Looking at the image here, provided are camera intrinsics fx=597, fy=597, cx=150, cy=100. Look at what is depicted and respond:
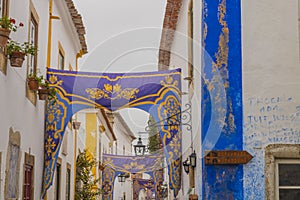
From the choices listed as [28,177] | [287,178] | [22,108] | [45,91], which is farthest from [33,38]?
[287,178]

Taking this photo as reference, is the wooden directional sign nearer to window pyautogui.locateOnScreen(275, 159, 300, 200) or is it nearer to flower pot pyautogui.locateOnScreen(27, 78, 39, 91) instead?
window pyautogui.locateOnScreen(275, 159, 300, 200)

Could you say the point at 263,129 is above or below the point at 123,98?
below

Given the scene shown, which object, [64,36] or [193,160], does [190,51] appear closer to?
[193,160]

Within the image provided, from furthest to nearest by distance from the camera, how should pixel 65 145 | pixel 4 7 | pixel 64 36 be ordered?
pixel 64 36
pixel 65 145
pixel 4 7

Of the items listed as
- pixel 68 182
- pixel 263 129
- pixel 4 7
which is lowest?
pixel 68 182

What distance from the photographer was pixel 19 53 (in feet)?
27.7

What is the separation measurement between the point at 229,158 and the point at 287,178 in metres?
0.98

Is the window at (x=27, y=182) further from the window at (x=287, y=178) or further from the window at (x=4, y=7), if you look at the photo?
the window at (x=287, y=178)

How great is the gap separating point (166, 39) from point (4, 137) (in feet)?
28.7

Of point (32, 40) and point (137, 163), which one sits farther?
point (137, 163)

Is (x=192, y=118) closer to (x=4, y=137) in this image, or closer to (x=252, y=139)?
(x=252, y=139)

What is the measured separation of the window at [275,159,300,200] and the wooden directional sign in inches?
20.9

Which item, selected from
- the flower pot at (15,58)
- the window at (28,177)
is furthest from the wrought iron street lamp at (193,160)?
the flower pot at (15,58)

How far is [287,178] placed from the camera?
9.58 meters
